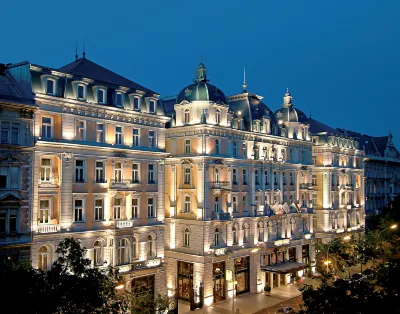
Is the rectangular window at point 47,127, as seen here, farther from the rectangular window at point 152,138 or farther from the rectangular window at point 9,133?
the rectangular window at point 152,138

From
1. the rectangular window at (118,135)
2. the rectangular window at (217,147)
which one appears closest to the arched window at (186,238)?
the rectangular window at (217,147)

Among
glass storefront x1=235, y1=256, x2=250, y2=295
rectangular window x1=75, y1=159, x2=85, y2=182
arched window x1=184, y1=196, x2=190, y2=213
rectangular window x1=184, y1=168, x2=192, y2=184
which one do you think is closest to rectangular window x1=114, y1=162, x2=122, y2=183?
rectangular window x1=75, y1=159, x2=85, y2=182

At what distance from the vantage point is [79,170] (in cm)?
4312

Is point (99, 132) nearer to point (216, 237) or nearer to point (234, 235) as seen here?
point (216, 237)

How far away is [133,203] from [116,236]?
170 inches

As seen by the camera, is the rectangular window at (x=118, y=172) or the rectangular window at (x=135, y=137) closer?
the rectangular window at (x=118, y=172)

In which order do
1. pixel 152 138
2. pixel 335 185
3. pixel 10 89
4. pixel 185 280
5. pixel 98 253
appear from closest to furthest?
1. pixel 10 89
2. pixel 98 253
3. pixel 152 138
4. pixel 185 280
5. pixel 335 185

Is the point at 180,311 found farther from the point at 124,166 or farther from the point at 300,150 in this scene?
the point at 300,150

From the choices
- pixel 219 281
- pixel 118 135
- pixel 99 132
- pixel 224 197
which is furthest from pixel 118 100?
pixel 219 281

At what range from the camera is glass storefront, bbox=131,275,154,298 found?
46.1m

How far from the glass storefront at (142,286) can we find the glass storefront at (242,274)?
1404 centimetres

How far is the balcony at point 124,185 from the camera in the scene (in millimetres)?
45375

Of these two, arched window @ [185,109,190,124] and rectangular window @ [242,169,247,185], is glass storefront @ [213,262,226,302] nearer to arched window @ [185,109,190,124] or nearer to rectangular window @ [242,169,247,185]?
rectangular window @ [242,169,247,185]

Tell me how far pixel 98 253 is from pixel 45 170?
9.64 metres
